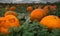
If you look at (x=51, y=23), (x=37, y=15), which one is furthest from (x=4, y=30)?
(x=37, y=15)

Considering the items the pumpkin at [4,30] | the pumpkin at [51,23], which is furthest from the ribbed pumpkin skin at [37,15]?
the pumpkin at [4,30]

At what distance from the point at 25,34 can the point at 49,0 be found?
227cm

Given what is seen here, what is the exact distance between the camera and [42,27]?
3.98 feet

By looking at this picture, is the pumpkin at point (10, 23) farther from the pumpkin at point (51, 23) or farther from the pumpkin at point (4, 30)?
the pumpkin at point (51, 23)

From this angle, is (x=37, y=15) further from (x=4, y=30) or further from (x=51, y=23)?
(x=4, y=30)

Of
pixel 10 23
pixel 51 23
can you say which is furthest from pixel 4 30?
pixel 51 23

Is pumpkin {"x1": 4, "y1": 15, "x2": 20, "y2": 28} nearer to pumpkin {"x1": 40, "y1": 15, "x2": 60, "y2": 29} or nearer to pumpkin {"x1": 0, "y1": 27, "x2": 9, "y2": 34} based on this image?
pumpkin {"x1": 0, "y1": 27, "x2": 9, "y2": 34}

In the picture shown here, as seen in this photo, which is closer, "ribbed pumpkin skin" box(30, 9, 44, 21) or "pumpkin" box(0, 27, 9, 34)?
"pumpkin" box(0, 27, 9, 34)

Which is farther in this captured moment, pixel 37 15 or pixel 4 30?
pixel 37 15

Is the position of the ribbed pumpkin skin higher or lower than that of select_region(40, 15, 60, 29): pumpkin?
higher

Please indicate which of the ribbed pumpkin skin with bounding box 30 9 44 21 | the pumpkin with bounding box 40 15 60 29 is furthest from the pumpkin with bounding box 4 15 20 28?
the ribbed pumpkin skin with bounding box 30 9 44 21

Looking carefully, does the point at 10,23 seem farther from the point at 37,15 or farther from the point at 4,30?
the point at 37,15

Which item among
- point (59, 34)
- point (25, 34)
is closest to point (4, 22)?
point (25, 34)

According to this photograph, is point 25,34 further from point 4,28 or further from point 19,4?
point 19,4
